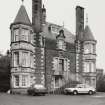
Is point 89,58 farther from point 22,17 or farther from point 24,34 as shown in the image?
point 22,17

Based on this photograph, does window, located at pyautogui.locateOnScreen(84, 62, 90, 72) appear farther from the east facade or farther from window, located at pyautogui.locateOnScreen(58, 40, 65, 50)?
window, located at pyautogui.locateOnScreen(58, 40, 65, 50)

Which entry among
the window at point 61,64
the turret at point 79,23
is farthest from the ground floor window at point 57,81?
the turret at point 79,23

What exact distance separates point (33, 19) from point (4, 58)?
11.1m

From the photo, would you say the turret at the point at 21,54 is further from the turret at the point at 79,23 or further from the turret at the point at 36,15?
the turret at the point at 79,23

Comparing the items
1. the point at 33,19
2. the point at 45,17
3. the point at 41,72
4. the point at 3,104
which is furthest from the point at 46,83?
the point at 3,104

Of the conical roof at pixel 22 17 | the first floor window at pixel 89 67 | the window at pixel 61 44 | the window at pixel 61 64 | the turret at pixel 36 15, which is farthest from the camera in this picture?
the first floor window at pixel 89 67

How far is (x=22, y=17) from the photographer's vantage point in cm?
3597

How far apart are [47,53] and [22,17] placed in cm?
737

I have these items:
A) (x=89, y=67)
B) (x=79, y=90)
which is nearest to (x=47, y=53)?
(x=79, y=90)

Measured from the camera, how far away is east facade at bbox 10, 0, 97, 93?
34.9m

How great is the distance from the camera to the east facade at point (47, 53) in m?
34.9

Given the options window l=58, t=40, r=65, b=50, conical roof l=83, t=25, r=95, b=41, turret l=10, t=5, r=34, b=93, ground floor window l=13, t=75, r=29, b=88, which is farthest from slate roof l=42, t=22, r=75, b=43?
ground floor window l=13, t=75, r=29, b=88

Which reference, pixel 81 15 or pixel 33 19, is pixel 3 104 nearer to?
pixel 33 19

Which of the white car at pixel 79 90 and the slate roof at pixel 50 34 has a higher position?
the slate roof at pixel 50 34
